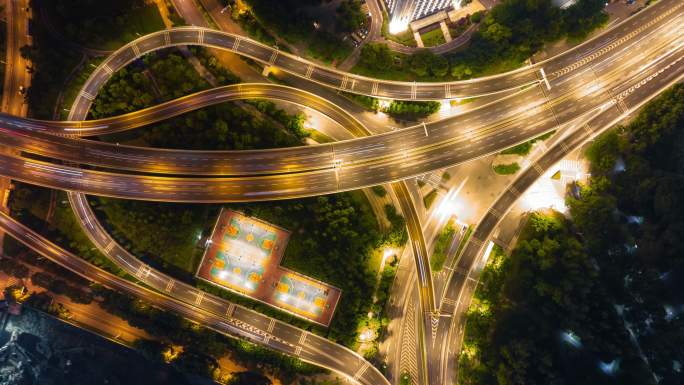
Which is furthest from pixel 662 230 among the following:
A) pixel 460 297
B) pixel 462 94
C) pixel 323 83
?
pixel 323 83

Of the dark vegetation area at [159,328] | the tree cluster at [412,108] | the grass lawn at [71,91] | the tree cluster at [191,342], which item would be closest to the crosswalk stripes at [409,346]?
the dark vegetation area at [159,328]

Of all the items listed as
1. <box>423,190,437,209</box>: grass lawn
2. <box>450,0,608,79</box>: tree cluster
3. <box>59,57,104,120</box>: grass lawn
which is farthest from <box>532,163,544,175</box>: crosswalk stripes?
<box>59,57,104,120</box>: grass lawn

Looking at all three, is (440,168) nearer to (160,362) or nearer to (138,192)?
(138,192)

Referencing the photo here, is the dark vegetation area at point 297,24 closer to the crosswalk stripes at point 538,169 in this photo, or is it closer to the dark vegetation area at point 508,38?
the dark vegetation area at point 508,38

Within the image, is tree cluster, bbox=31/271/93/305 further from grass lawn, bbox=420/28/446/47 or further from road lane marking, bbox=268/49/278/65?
grass lawn, bbox=420/28/446/47

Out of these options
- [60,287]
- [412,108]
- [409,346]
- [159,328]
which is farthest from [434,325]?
[60,287]
